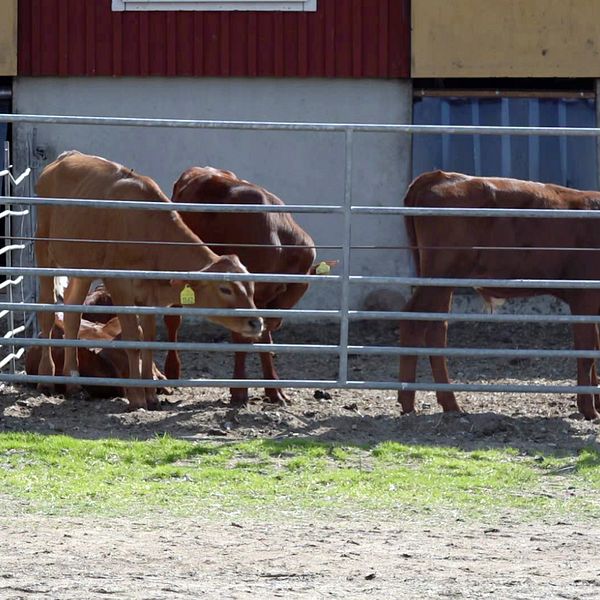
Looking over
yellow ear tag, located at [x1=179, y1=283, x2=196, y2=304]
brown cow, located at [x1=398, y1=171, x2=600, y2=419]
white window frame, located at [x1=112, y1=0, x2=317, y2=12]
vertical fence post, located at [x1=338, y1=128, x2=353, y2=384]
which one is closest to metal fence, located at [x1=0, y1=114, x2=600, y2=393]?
vertical fence post, located at [x1=338, y1=128, x2=353, y2=384]

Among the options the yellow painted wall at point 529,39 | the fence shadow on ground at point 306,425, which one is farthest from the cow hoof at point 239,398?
the yellow painted wall at point 529,39

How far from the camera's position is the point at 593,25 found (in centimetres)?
1453

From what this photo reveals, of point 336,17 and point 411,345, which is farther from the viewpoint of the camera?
point 336,17

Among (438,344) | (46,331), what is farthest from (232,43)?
(438,344)

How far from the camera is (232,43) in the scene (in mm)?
14695

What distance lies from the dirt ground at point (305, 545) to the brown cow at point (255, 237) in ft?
4.63

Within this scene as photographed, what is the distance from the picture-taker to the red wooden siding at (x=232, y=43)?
48.1 ft

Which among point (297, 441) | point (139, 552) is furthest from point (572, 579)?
point (297, 441)

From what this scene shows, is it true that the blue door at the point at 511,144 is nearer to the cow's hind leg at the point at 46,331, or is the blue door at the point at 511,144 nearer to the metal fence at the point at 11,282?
the metal fence at the point at 11,282

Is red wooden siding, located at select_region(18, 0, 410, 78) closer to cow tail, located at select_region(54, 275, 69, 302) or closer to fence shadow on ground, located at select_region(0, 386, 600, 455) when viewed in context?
cow tail, located at select_region(54, 275, 69, 302)

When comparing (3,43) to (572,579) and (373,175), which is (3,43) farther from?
(572,579)

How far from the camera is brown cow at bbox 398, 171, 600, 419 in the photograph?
9703 mm

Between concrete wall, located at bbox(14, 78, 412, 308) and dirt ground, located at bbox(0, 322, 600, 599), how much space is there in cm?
571

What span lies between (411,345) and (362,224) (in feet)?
17.1
